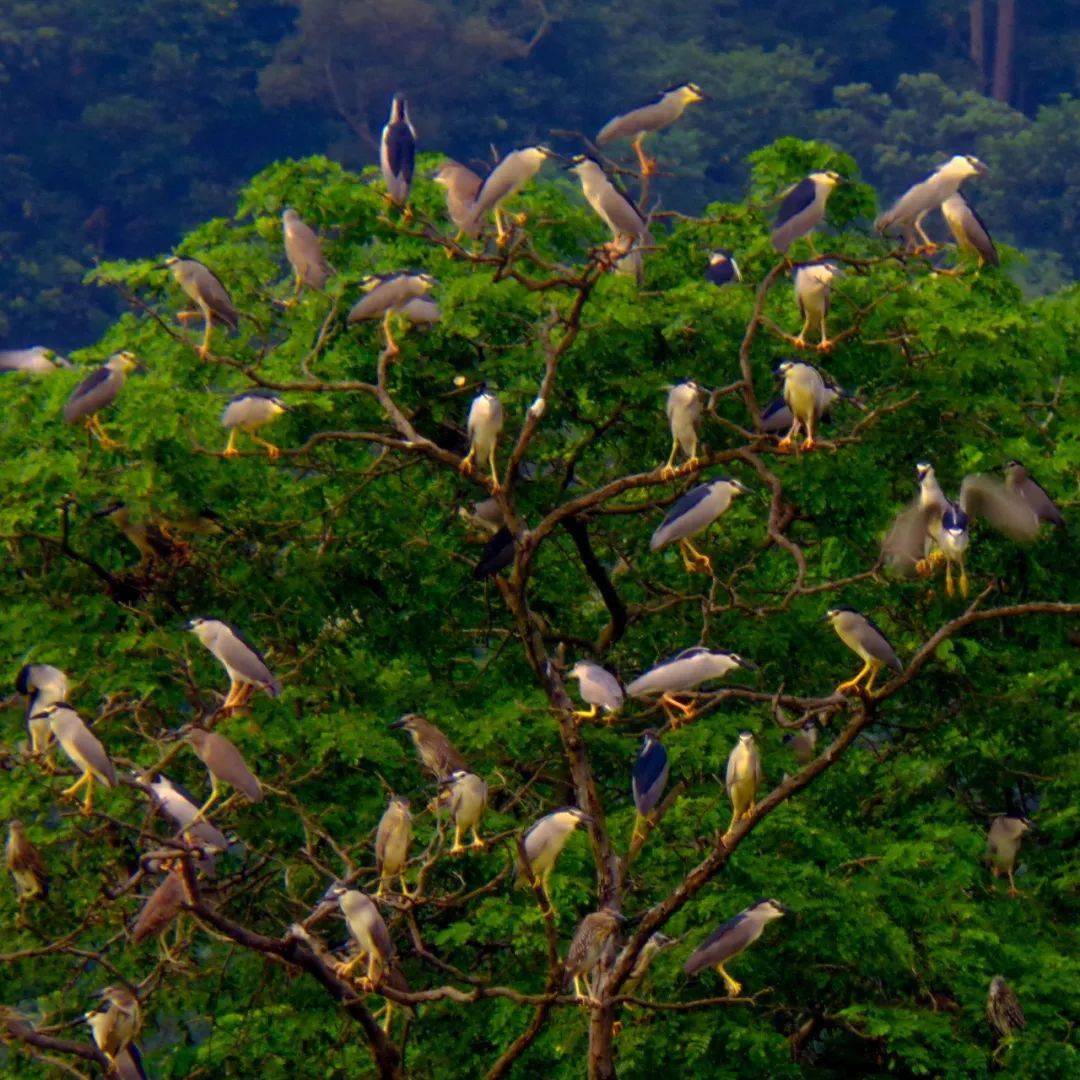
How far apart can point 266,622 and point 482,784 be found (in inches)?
116

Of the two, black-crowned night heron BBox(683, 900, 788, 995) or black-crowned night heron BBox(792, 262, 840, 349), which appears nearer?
black-crowned night heron BBox(683, 900, 788, 995)

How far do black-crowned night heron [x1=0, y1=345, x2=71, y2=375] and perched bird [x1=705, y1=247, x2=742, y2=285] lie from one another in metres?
3.60

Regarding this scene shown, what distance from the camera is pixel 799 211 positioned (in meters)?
12.4

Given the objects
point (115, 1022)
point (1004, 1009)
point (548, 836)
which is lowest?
point (1004, 1009)

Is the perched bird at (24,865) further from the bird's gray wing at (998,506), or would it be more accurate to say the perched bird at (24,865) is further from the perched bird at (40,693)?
the bird's gray wing at (998,506)

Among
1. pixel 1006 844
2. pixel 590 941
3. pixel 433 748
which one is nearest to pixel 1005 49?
pixel 1006 844

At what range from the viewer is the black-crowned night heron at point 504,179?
11531 mm

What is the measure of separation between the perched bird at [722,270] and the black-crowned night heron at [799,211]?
1.09m

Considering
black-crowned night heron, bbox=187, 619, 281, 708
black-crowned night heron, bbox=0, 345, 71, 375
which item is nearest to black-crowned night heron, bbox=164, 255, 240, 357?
black-crowned night heron, bbox=0, 345, 71, 375

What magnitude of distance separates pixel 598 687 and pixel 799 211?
3.32 m

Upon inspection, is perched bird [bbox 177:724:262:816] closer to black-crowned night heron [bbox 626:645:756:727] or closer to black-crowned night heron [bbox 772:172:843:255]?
black-crowned night heron [bbox 626:645:756:727]

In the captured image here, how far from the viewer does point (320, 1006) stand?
39.0ft

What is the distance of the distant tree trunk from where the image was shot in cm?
5503

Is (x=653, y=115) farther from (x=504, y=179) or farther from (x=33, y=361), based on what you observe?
(x=33, y=361)
